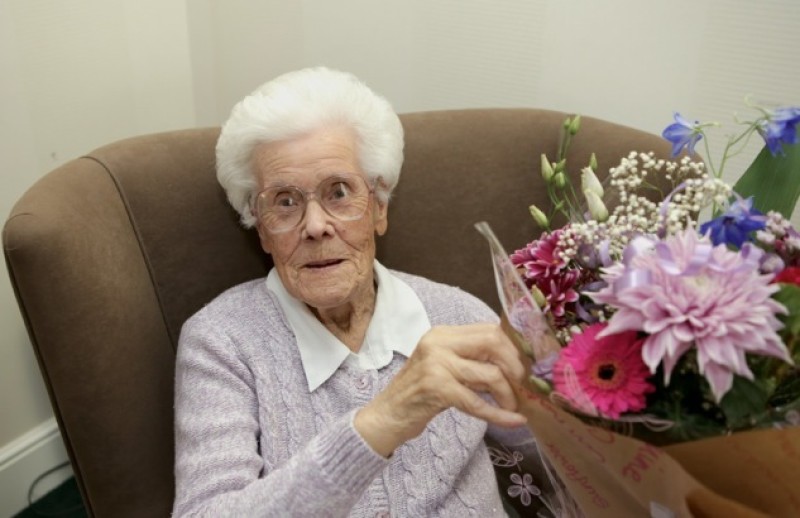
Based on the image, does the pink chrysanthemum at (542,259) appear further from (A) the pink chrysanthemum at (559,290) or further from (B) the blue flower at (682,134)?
(B) the blue flower at (682,134)

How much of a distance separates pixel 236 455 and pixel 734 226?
2.57ft

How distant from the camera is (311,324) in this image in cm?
129

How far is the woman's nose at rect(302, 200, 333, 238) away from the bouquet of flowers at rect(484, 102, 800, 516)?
1.88ft

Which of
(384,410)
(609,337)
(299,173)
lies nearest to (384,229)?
(299,173)

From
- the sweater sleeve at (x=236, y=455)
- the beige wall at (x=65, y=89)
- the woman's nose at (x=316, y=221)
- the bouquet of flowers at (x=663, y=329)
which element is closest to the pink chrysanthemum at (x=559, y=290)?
the bouquet of flowers at (x=663, y=329)

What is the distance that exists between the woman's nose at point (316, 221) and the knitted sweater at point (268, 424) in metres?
0.17

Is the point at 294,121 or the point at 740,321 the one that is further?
the point at 294,121

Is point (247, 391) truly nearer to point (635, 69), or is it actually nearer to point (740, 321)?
point (740, 321)

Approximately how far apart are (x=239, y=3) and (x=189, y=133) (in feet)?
2.49

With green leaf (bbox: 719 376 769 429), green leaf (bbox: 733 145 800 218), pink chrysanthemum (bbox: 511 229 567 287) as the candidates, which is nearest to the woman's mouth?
pink chrysanthemum (bbox: 511 229 567 287)

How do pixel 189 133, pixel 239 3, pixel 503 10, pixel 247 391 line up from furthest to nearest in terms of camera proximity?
pixel 239 3 → pixel 503 10 → pixel 189 133 → pixel 247 391

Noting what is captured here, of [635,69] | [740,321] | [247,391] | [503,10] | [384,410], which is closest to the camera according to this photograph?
[740,321]

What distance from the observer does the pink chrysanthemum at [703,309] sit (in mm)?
545

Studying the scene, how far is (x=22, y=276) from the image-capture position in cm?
109
